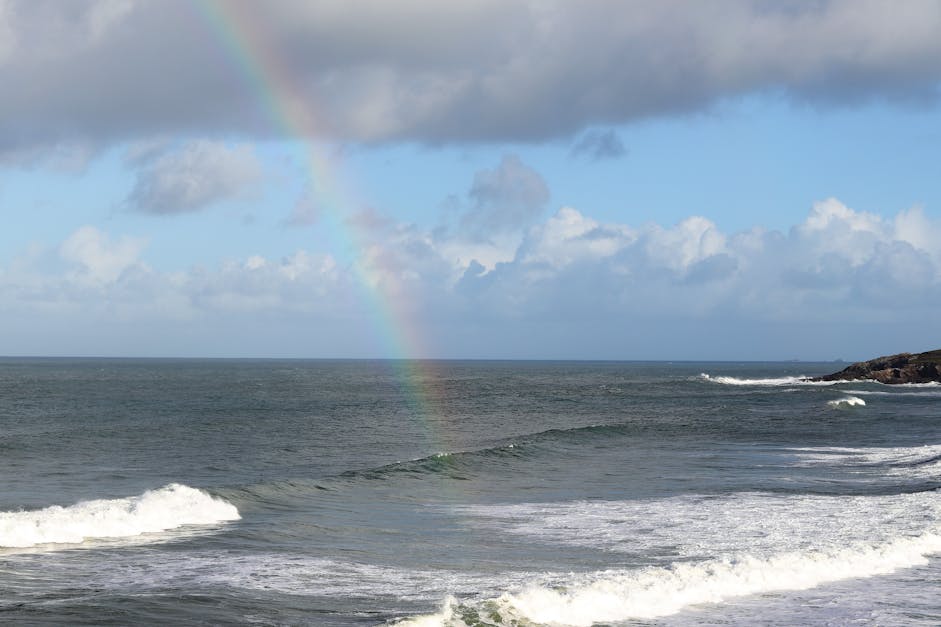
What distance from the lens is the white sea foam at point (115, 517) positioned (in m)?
20.8

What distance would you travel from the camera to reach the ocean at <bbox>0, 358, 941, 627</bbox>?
578 inches

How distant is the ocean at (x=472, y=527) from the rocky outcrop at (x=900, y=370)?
65.6 metres

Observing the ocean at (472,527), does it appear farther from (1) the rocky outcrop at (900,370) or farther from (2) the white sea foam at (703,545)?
(1) the rocky outcrop at (900,370)

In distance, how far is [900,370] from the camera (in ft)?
379

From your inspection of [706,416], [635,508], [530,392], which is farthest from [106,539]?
[530,392]

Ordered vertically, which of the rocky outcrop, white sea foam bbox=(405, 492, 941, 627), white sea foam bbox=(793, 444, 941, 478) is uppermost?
the rocky outcrop

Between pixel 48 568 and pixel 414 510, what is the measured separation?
33.1 feet

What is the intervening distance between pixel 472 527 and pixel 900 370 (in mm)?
106225

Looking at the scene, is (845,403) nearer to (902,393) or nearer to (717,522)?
(902,393)

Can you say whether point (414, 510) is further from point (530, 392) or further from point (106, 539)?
point (530, 392)

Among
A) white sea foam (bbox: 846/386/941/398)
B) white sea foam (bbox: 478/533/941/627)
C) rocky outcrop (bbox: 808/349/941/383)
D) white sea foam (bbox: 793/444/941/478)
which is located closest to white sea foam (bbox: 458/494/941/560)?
white sea foam (bbox: 478/533/941/627)

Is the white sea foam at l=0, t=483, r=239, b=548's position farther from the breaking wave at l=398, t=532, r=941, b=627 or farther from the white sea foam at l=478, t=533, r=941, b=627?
the white sea foam at l=478, t=533, r=941, b=627

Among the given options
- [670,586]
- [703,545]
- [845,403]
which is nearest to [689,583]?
[670,586]

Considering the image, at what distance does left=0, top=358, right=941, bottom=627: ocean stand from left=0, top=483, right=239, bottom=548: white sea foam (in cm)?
7
